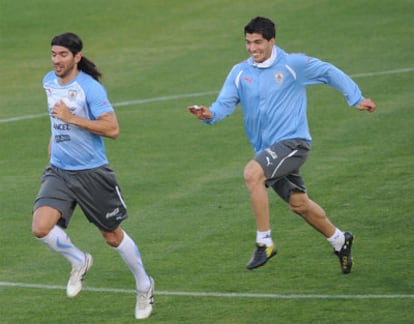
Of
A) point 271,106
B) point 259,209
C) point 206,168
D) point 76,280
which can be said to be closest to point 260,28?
point 271,106

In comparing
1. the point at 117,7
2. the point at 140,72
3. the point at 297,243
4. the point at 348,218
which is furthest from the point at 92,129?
the point at 117,7

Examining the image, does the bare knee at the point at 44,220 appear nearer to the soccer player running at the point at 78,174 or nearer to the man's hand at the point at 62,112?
the soccer player running at the point at 78,174

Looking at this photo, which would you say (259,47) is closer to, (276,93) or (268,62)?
(268,62)

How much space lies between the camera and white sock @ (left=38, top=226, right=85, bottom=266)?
1205cm

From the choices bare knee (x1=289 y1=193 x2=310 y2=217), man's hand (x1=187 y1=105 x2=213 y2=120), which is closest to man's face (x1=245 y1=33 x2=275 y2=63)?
man's hand (x1=187 y1=105 x2=213 y2=120)

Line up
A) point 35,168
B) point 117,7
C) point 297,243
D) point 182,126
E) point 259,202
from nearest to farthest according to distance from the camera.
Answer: point 259,202
point 297,243
point 35,168
point 182,126
point 117,7

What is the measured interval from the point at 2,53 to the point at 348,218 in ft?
45.9

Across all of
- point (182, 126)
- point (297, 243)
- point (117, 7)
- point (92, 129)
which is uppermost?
point (92, 129)

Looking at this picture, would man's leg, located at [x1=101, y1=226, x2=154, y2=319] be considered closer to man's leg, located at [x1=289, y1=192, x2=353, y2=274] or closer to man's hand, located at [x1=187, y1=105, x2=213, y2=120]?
man's hand, located at [x1=187, y1=105, x2=213, y2=120]

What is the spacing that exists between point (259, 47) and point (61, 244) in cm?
275

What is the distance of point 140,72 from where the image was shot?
25531 mm

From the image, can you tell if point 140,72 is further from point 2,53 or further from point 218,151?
point 218,151

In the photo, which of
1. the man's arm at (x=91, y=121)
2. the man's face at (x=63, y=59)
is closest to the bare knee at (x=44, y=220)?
the man's arm at (x=91, y=121)

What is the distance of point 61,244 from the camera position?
12125mm
